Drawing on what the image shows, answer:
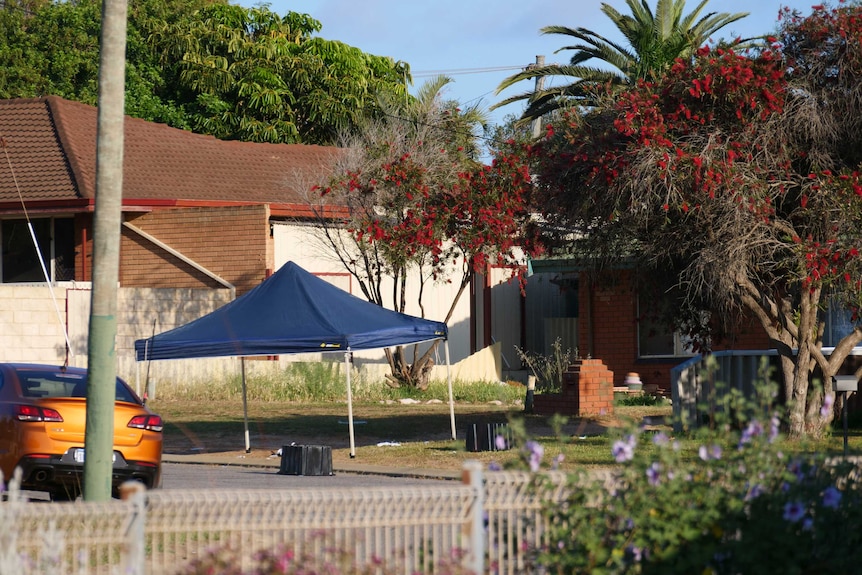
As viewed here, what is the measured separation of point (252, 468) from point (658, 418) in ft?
25.0

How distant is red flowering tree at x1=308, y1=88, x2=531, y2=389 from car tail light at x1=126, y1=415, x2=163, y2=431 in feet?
26.4

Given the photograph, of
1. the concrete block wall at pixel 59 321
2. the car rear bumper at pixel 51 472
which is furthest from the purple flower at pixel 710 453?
the concrete block wall at pixel 59 321

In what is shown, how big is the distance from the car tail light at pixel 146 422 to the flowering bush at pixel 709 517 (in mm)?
7072

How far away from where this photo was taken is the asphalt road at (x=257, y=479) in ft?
49.4

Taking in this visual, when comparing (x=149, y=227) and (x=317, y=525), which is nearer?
(x=317, y=525)

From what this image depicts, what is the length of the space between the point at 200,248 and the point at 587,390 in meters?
10.9

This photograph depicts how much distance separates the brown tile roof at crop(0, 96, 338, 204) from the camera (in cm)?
2961

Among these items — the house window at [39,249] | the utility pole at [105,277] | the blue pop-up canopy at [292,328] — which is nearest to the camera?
the utility pole at [105,277]

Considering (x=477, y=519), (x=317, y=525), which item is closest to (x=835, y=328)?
(x=477, y=519)

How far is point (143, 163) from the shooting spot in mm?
32062

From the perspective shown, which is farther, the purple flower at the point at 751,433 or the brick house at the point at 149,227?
the brick house at the point at 149,227

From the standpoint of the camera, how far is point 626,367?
1112 inches

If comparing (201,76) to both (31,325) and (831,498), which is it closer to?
(31,325)

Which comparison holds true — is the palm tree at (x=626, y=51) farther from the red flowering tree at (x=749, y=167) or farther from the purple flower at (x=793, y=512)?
the purple flower at (x=793, y=512)
